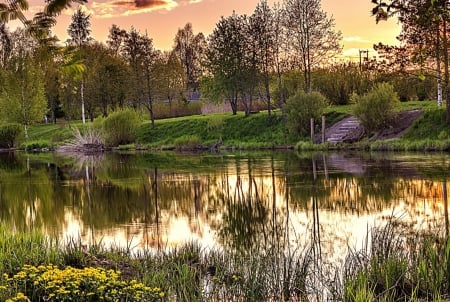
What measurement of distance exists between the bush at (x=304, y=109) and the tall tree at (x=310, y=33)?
4.33 metres

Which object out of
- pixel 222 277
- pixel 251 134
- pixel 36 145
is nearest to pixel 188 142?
pixel 251 134

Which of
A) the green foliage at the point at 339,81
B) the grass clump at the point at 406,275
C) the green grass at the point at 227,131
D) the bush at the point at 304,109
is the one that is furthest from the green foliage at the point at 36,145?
the grass clump at the point at 406,275

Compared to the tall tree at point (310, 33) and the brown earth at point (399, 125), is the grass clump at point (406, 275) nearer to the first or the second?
the brown earth at point (399, 125)

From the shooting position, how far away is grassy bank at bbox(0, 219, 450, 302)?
649cm

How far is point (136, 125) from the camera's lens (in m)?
56.0

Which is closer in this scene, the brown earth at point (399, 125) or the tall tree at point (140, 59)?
the brown earth at point (399, 125)

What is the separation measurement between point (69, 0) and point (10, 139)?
204 ft

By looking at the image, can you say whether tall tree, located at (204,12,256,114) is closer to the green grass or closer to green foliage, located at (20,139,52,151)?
the green grass

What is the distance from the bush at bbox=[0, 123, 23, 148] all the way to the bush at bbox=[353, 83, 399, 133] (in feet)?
132

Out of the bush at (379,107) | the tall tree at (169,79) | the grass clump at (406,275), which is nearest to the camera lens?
the grass clump at (406,275)

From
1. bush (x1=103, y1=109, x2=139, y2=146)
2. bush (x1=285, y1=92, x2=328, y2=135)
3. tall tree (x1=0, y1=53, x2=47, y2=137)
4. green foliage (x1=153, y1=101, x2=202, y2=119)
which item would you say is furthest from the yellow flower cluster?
green foliage (x1=153, y1=101, x2=202, y2=119)

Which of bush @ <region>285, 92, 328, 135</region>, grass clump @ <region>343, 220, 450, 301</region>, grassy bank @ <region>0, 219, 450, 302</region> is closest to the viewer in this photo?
grassy bank @ <region>0, 219, 450, 302</region>

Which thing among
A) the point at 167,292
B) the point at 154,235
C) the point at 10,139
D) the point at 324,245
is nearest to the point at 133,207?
the point at 154,235

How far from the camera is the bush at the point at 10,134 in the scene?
62562 millimetres
